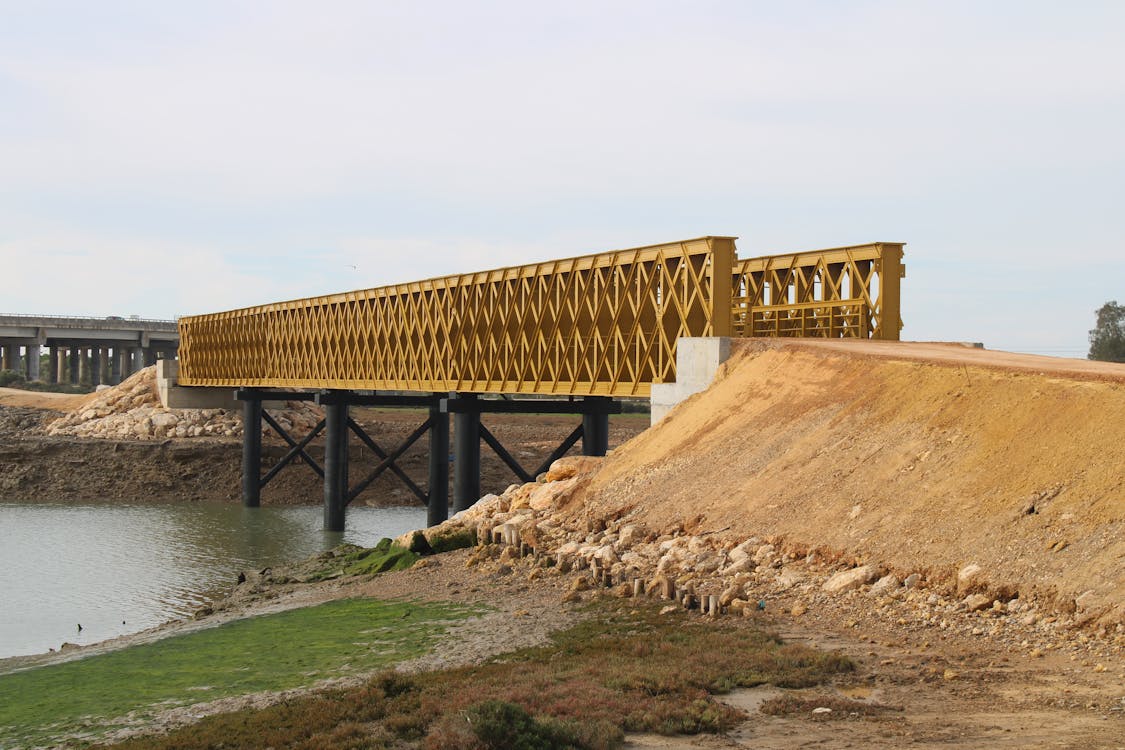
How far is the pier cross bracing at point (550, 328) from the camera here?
28.2m

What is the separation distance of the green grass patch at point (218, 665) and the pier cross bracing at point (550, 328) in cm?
1142

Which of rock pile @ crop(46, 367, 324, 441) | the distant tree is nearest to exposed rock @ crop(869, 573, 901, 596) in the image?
rock pile @ crop(46, 367, 324, 441)

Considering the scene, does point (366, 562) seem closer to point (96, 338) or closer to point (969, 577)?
point (969, 577)

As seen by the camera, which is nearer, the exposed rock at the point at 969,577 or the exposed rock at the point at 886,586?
the exposed rock at the point at 969,577

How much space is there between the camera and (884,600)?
49.5 ft

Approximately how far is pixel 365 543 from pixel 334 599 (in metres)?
20.8

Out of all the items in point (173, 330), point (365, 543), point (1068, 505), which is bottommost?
point (365, 543)

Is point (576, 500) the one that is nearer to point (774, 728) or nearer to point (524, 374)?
point (524, 374)

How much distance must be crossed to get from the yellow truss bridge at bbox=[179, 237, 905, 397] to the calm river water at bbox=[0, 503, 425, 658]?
24.8 ft

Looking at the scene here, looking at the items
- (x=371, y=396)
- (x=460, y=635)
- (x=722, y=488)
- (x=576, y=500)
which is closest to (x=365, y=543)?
(x=371, y=396)

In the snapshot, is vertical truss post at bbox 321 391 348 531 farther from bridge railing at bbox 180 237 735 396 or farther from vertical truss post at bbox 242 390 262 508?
vertical truss post at bbox 242 390 262 508

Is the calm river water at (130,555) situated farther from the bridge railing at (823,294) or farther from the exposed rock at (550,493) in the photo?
the bridge railing at (823,294)

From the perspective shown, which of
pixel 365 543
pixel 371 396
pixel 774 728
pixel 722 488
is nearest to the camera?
pixel 774 728

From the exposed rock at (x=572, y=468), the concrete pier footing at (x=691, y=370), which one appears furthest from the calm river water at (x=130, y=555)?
the concrete pier footing at (x=691, y=370)
